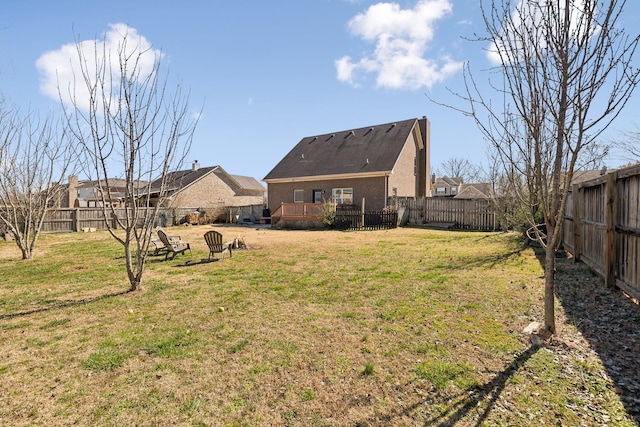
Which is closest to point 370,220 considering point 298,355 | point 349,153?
point 349,153

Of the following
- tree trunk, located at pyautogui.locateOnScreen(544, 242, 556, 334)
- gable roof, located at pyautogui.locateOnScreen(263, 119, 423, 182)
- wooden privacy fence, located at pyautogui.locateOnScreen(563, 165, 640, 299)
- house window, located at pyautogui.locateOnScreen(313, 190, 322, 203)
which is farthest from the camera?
house window, located at pyautogui.locateOnScreen(313, 190, 322, 203)

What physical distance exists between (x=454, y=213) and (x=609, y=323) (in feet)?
52.2

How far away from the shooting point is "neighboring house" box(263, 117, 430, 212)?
890 inches

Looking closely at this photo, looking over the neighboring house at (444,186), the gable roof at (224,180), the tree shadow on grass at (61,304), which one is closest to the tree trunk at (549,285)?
the tree shadow on grass at (61,304)

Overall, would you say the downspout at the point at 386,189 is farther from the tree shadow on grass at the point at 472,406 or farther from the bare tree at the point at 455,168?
the bare tree at the point at 455,168

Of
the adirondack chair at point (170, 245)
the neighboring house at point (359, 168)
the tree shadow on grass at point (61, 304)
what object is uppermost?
the neighboring house at point (359, 168)

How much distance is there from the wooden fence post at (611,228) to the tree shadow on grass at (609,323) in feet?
0.79

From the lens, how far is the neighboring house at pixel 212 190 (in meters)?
31.9

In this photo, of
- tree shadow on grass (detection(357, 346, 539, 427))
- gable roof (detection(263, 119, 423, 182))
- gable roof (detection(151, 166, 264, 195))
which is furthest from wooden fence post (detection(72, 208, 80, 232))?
tree shadow on grass (detection(357, 346, 539, 427))

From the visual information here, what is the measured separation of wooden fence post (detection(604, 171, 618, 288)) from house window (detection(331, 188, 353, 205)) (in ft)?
58.5

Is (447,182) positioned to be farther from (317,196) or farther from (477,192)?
(317,196)

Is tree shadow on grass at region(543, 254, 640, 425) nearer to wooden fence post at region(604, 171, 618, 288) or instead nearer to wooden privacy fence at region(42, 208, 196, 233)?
wooden fence post at region(604, 171, 618, 288)

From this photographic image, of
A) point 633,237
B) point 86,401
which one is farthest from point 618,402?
point 86,401

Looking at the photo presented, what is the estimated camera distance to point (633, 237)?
494 cm
